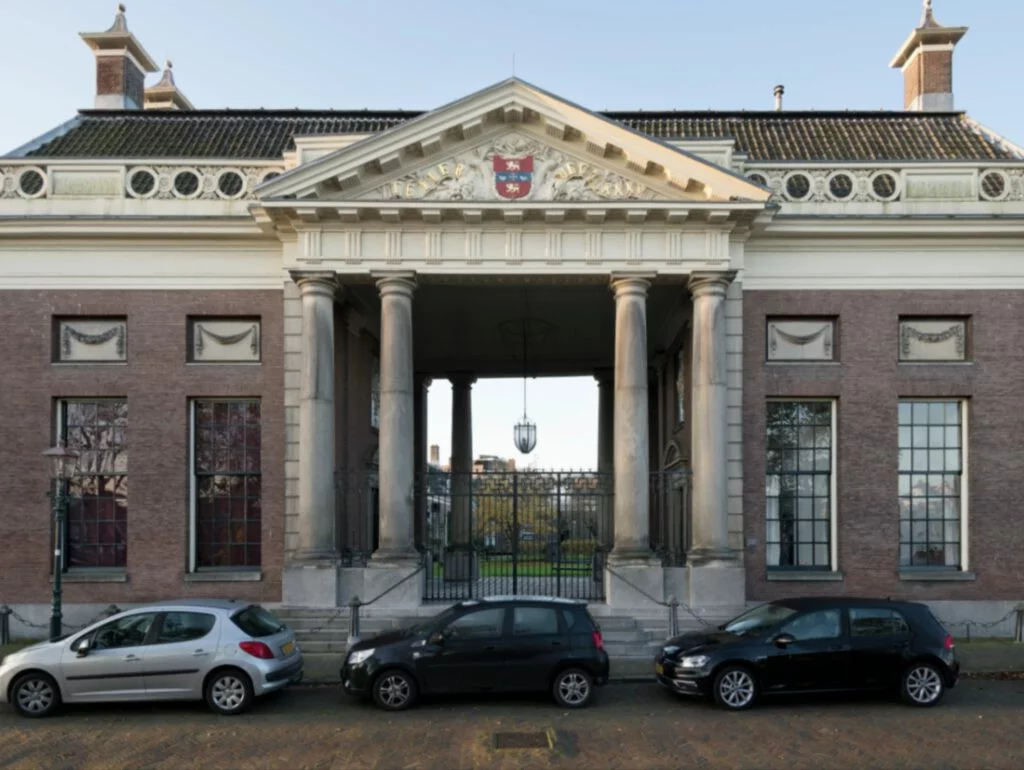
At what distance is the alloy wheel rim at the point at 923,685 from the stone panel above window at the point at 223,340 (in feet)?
46.2

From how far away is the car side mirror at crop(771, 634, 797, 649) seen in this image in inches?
531

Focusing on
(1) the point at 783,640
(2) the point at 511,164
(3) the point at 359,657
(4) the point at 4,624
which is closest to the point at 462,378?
(2) the point at 511,164

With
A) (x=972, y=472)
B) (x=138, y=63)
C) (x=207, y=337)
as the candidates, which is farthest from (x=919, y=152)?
(x=138, y=63)

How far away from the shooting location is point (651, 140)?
60.8 ft

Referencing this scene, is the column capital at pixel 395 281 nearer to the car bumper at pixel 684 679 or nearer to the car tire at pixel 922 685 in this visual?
the car bumper at pixel 684 679

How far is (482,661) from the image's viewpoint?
13.6 metres

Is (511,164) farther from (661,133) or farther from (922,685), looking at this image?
(922,685)

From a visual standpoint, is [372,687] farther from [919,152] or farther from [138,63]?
[138,63]

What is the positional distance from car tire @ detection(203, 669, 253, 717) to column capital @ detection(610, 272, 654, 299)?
10.5 meters

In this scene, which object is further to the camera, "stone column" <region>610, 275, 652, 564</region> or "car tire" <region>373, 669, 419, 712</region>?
"stone column" <region>610, 275, 652, 564</region>

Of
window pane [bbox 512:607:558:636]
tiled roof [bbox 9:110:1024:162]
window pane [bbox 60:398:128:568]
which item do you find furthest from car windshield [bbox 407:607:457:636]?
tiled roof [bbox 9:110:1024:162]

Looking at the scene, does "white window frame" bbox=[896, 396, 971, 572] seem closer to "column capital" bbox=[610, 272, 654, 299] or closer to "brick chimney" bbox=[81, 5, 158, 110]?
"column capital" bbox=[610, 272, 654, 299]

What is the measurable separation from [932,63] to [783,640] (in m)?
18.7

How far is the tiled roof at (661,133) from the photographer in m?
22.2
